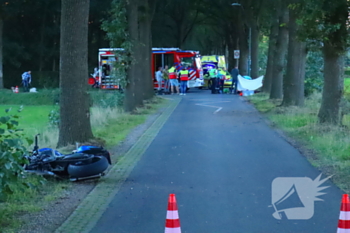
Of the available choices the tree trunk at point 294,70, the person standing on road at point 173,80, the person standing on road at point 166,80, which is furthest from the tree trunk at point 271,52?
the tree trunk at point 294,70

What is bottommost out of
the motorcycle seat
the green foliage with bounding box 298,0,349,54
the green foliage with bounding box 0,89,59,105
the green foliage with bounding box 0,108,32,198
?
the green foliage with bounding box 0,89,59,105

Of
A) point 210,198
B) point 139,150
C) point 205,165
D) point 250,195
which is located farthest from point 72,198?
point 139,150

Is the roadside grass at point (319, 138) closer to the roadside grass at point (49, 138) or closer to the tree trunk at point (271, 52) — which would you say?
the roadside grass at point (49, 138)

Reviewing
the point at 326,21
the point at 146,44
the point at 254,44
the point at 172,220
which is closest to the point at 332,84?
the point at 326,21

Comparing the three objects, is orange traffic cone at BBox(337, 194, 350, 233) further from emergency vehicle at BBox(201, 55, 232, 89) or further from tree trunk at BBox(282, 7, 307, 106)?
emergency vehicle at BBox(201, 55, 232, 89)

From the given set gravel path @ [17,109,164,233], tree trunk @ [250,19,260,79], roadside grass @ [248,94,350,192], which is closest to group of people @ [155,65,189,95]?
tree trunk @ [250,19,260,79]

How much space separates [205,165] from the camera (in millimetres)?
11930

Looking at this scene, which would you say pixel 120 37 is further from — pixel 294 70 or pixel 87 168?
pixel 87 168

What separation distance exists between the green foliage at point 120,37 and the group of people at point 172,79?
14781mm

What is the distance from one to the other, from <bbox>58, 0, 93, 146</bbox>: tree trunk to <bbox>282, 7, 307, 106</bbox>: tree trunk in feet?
38.5

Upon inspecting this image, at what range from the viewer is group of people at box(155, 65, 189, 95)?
3981 cm

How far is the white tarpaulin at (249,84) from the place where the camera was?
3812 centimetres

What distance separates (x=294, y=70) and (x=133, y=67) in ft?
22.0

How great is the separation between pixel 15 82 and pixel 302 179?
171ft
